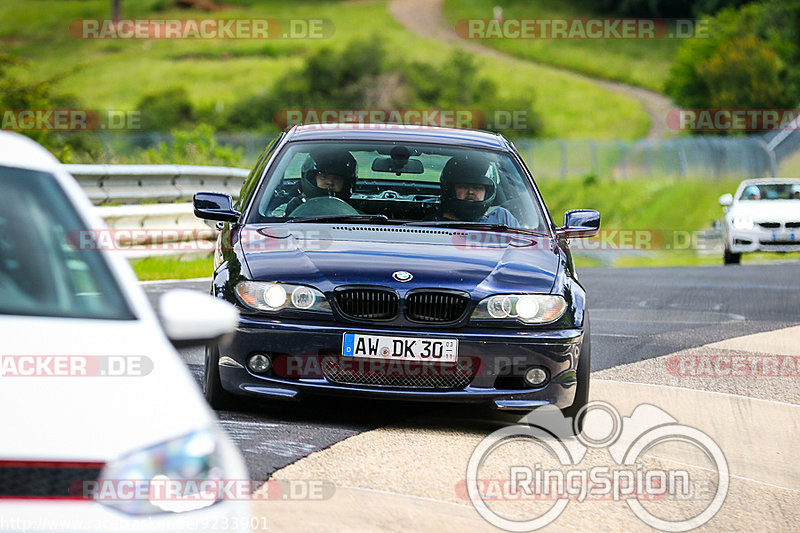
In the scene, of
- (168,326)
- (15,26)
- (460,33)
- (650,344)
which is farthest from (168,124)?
(168,326)

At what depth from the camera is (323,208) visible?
300 inches

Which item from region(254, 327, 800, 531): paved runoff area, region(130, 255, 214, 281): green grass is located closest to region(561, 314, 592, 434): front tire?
region(254, 327, 800, 531): paved runoff area

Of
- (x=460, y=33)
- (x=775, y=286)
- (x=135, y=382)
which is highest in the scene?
(x=460, y=33)

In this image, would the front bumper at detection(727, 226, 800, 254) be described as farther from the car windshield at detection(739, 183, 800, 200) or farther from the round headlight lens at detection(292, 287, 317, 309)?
the round headlight lens at detection(292, 287, 317, 309)

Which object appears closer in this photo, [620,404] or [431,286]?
[431,286]

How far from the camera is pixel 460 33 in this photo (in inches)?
4818

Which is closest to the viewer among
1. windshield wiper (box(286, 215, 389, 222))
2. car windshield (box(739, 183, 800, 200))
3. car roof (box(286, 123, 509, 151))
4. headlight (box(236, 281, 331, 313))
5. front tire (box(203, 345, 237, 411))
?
headlight (box(236, 281, 331, 313))

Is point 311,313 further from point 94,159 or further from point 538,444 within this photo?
point 94,159

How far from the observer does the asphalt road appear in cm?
630

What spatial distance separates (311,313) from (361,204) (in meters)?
1.62

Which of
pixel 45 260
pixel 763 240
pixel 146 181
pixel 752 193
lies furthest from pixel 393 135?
pixel 752 193

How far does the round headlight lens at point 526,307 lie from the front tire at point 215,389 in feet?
4.90

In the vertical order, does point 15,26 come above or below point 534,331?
above

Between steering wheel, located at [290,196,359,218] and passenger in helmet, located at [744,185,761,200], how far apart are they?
56.9 feet
